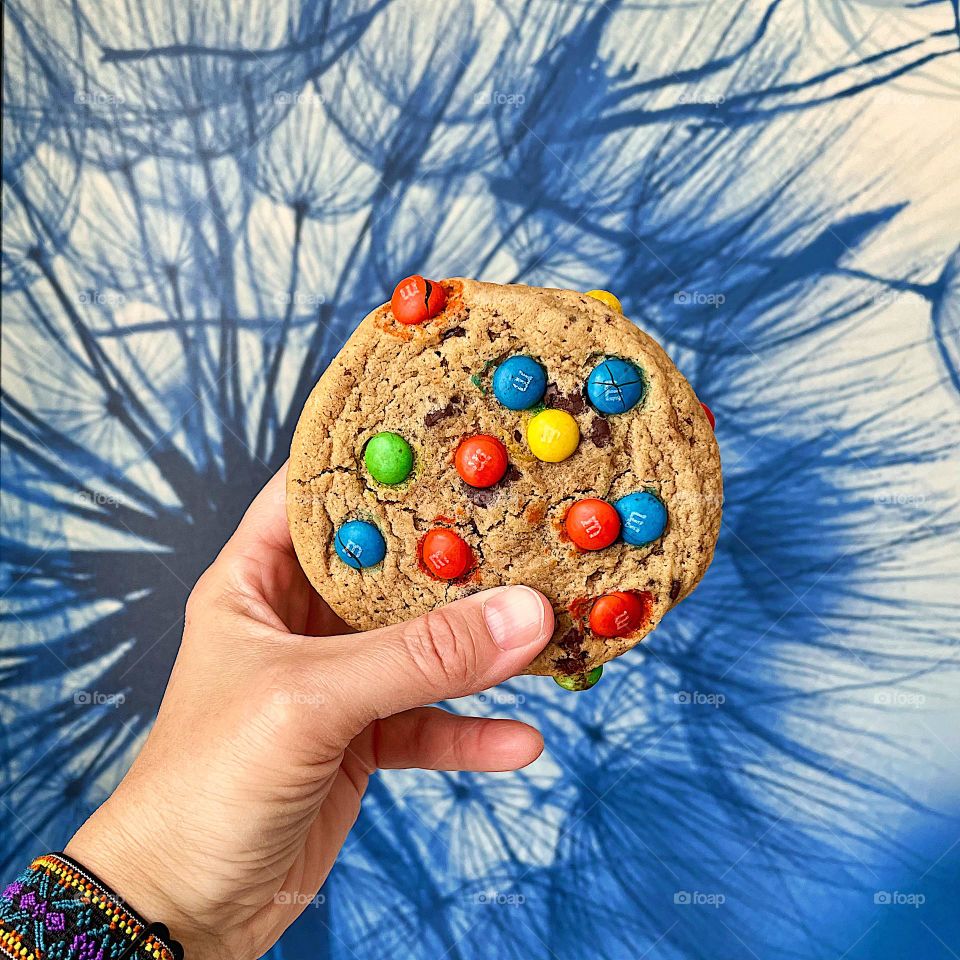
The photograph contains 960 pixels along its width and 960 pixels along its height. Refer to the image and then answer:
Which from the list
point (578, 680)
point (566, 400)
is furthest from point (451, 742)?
point (566, 400)

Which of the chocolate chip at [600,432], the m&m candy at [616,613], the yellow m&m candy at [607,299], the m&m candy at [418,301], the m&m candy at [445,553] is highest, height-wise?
the m&m candy at [418,301]

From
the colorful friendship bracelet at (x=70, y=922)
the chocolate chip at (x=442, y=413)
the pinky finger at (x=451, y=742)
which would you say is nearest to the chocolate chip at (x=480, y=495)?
the chocolate chip at (x=442, y=413)

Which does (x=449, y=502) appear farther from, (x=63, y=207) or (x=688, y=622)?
(x=63, y=207)

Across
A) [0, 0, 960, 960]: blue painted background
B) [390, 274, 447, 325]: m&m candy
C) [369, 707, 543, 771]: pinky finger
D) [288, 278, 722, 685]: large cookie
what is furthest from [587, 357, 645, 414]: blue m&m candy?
[0, 0, 960, 960]: blue painted background

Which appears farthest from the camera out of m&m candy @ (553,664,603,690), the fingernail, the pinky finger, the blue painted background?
the blue painted background

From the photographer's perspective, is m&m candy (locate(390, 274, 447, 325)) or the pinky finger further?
the pinky finger

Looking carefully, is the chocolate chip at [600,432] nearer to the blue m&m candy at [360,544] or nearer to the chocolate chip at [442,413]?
the chocolate chip at [442,413]

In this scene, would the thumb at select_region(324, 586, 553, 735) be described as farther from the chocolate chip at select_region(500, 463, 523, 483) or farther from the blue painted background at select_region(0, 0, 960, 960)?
the blue painted background at select_region(0, 0, 960, 960)
